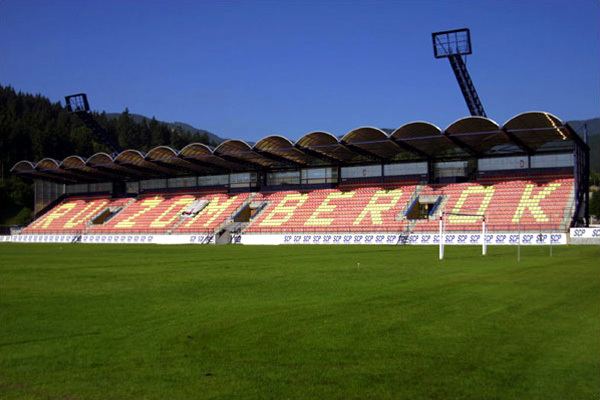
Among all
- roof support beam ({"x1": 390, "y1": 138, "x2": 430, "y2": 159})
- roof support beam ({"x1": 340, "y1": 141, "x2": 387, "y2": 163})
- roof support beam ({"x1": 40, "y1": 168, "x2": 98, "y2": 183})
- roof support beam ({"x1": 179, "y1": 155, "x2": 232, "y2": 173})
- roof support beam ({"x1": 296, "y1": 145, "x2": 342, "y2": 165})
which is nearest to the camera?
roof support beam ({"x1": 390, "y1": 138, "x2": 430, "y2": 159})

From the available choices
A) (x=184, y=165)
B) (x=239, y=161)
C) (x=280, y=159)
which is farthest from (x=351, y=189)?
(x=184, y=165)

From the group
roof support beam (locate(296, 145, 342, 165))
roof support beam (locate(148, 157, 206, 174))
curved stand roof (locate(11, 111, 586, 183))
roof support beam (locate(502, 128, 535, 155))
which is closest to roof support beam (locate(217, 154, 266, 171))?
curved stand roof (locate(11, 111, 586, 183))

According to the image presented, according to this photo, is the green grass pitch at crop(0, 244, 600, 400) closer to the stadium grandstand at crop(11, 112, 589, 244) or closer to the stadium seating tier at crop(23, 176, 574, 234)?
the stadium grandstand at crop(11, 112, 589, 244)

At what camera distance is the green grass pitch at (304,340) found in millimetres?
7020

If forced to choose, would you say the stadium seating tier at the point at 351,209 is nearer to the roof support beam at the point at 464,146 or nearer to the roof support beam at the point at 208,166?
the roof support beam at the point at 464,146

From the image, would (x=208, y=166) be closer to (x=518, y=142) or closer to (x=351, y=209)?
(x=351, y=209)

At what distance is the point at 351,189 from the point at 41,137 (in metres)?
87.9

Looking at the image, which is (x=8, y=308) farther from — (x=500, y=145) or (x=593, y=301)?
(x=500, y=145)

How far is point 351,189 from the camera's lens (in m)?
63.4

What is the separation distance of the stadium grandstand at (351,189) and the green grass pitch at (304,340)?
27743 mm

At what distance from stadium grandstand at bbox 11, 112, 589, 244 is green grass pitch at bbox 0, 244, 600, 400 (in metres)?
27.7

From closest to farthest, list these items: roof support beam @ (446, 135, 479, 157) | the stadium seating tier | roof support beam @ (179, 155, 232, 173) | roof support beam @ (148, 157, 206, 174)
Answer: the stadium seating tier, roof support beam @ (446, 135, 479, 157), roof support beam @ (179, 155, 232, 173), roof support beam @ (148, 157, 206, 174)

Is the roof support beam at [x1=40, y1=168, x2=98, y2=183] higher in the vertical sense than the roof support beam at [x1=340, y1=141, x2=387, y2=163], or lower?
lower

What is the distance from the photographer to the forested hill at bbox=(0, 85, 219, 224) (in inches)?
4094
